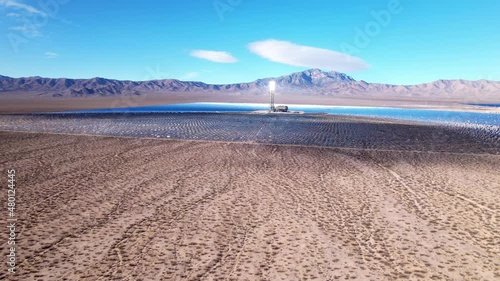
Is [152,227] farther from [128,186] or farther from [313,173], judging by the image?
[313,173]

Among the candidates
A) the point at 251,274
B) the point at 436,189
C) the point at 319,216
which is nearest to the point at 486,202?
the point at 436,189

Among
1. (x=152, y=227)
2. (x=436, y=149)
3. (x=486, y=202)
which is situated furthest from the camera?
(x=436, y=149)

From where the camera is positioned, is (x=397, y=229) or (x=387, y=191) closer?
(x=397, y=229)

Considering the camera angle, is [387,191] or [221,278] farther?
[387,191]

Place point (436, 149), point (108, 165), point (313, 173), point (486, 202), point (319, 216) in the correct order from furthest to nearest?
point (436, 149) < point (108, 165) < point (313, 173) < point (486, 202) < point (319, 216)

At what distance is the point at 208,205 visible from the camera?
7105 millimetres

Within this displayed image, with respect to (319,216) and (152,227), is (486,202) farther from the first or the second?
(152,227)

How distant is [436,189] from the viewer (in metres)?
8.60

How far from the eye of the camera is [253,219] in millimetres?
6324

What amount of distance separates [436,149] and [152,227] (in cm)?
1499

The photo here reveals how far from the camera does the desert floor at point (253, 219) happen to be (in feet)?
14.9

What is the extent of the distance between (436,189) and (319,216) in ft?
13.7

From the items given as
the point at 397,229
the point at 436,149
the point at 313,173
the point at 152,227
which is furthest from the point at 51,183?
the point at 436,149

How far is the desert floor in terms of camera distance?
4555 millimetres
